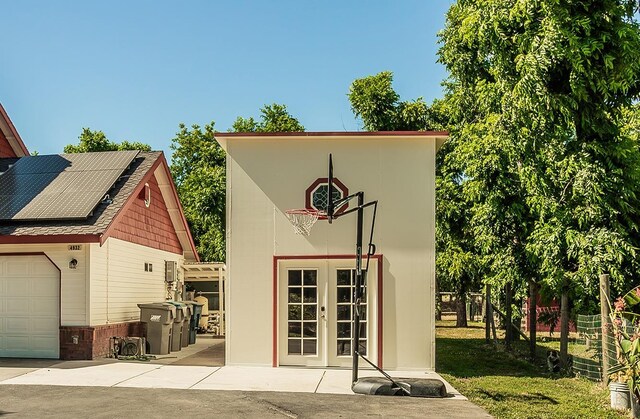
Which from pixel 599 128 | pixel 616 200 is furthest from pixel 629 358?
pixel 599 128

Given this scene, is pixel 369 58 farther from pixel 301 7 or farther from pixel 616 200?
pixel 616 200

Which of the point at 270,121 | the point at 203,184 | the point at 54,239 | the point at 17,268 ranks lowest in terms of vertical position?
the point at 17,268

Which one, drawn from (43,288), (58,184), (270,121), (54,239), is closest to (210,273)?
(58,184)

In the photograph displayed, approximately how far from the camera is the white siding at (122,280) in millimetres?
13766

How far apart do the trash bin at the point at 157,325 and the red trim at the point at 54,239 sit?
2.91 m

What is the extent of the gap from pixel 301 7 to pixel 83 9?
5.32m

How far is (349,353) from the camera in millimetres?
12633

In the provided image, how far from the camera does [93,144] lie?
119ft

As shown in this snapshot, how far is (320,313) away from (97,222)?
4.75 m

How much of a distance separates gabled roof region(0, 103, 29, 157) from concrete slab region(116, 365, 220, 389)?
9.69m

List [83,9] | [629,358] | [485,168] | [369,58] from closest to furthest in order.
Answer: [629,358] → [485,168] → [83,9] → [369,58]

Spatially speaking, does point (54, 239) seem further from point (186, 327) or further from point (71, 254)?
point (186, 327)

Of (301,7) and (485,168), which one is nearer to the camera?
(485,168)

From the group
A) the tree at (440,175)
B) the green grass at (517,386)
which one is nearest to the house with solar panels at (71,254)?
the green grass at (517,386)
